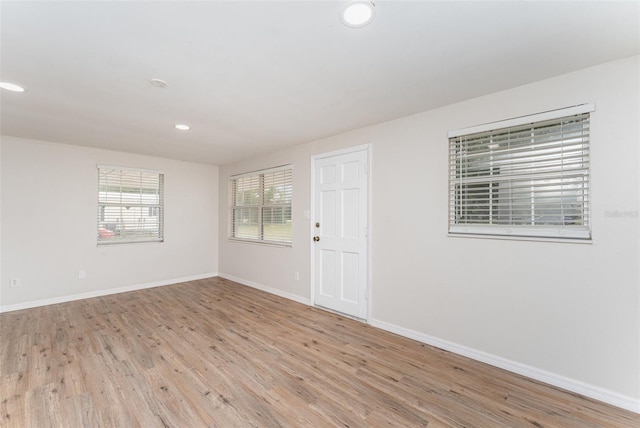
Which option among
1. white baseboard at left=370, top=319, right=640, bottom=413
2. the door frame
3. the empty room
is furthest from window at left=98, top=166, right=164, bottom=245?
white baseboard at left=370, top=319, right=640, bottom=413

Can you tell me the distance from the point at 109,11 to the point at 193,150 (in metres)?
3.18

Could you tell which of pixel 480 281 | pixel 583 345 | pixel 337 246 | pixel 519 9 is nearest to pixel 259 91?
pixel 519 9

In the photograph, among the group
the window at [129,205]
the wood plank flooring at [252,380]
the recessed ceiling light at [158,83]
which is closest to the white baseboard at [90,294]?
the wood plank flooring at [252,380]

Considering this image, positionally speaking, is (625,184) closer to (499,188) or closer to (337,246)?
(499,188)

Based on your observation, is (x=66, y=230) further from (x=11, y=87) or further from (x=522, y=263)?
(x=522, y=263)

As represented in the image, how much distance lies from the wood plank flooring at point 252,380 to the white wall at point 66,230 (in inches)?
30.6

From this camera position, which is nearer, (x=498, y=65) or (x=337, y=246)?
(x=498, y=65)

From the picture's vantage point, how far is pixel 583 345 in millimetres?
2041

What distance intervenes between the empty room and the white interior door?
0.03 m

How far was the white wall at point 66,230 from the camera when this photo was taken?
3775 millimetres

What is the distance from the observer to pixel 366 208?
3.38m

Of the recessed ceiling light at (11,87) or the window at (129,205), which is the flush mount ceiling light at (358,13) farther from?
the window at (129,205)

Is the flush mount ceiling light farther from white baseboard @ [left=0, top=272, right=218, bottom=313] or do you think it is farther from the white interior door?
white baseboard @ [left=0, top=272, right=218, bottom=313]

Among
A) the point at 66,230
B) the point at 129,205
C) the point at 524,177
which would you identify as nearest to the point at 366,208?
the point at 524,177
